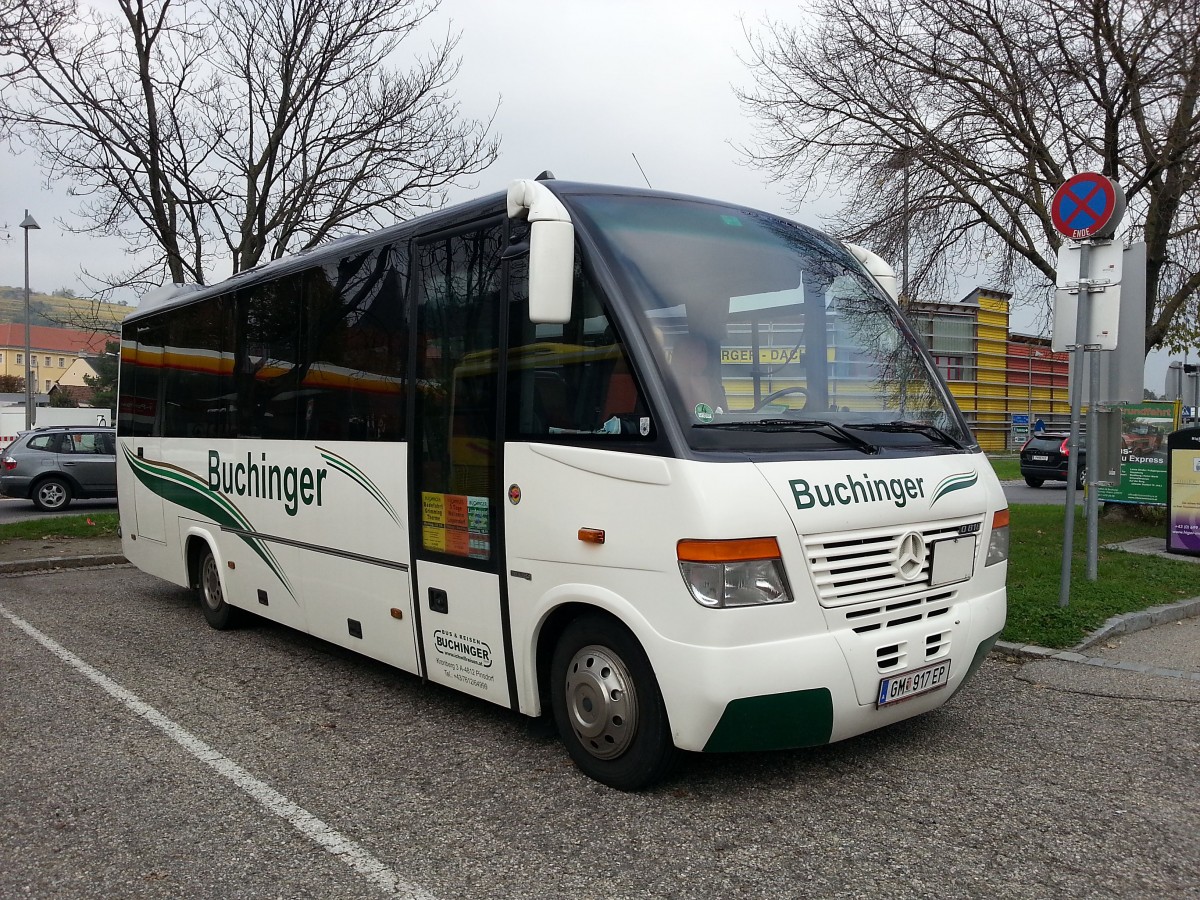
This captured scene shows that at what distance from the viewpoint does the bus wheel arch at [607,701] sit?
421 cm

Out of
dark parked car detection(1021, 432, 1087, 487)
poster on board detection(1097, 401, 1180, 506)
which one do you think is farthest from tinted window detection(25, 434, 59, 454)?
dark parked car detection(1021, 432, 1087, 487)

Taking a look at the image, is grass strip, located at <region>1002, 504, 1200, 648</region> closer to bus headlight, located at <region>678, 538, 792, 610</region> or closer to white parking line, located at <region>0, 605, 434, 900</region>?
bus headlight, located at <region>678, 538, 792, 610</region>

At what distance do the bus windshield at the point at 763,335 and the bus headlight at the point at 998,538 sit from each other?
0.39m

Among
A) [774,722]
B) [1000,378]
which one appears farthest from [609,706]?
[1000,378]

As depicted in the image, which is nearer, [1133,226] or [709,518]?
[709,518]

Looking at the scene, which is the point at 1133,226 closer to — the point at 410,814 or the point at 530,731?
the point at 530,731

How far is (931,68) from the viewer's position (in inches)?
489

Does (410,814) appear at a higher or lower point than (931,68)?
lower

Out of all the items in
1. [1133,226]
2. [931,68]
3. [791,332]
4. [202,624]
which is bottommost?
[202,624]

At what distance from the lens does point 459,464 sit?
5.09 m

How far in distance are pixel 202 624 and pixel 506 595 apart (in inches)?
182

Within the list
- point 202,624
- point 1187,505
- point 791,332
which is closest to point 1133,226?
point 1187,505

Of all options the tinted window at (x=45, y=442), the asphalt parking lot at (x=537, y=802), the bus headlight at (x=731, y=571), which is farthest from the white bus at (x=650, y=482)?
the tinted window at (x=45, y=442)

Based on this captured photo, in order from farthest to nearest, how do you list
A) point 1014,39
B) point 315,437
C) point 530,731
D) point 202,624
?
point 1014,39 < point 202,624 < point 315,437 < point 530,731
